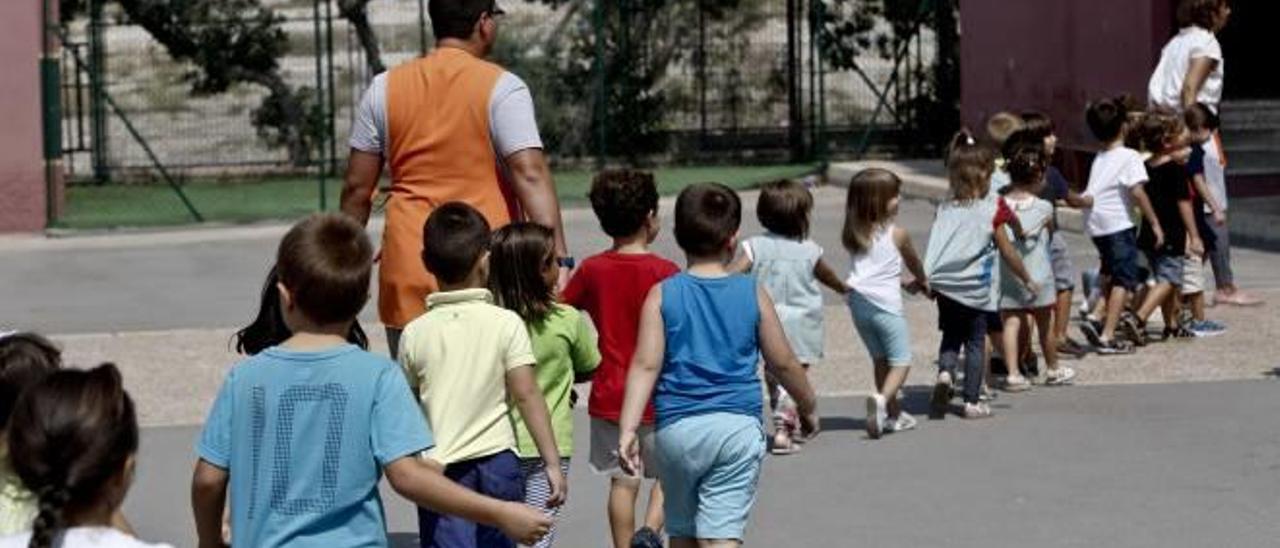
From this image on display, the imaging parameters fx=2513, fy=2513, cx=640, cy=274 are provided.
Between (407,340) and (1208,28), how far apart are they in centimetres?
942

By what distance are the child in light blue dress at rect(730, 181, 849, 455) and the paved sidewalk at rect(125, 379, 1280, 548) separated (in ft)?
1.79

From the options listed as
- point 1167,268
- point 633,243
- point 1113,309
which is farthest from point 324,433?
point 1167,268

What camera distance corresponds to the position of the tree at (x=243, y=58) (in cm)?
2728

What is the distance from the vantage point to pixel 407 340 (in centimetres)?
652

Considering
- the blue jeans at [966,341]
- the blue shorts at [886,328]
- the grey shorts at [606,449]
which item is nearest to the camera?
the grey shorts at [606,449]

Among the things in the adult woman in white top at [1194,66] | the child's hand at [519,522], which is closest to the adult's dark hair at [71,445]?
the child's hand at [519,522]

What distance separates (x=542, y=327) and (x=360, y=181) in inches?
31.1

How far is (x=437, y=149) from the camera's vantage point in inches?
288

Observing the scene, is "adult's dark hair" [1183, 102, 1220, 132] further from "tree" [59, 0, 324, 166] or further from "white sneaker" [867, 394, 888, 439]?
"tree" [59, 0, 324, 166]

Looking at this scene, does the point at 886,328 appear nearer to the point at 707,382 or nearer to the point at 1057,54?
the point at 707,382

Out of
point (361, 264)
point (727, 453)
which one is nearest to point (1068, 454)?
point (727, 453)

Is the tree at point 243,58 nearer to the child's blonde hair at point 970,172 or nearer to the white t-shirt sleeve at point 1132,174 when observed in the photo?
the white t-shirt sleeve at point 1132,174

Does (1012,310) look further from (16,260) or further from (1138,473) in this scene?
(16,260)

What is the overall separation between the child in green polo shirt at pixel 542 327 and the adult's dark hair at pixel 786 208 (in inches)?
99.9
